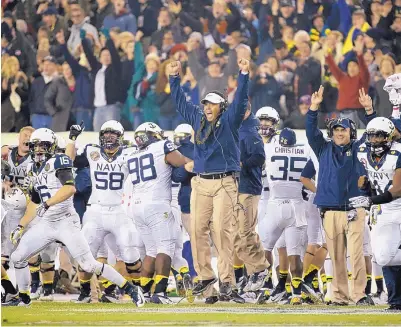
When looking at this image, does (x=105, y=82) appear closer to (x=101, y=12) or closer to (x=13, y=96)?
(x=13, y=96)

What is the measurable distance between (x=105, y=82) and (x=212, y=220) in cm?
540

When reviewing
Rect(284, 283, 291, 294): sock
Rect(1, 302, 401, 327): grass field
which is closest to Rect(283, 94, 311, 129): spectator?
Rect(284, 283, 291, 294): sock

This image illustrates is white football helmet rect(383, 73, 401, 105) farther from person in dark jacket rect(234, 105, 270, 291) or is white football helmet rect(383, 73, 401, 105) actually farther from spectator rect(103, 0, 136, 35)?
spectator rect(103, 0, 136, 35)

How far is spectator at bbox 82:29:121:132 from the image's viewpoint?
46.9 ft

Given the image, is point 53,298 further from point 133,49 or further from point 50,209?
point 133,49

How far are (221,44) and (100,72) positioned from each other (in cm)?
151

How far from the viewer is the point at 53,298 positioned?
10.8 metres

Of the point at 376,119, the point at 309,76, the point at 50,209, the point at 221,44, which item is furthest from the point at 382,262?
the point at 221,44

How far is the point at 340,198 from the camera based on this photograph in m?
9.69

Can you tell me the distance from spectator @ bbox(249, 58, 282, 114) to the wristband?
508cm

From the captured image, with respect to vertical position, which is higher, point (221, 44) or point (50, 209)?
point (221, 44)

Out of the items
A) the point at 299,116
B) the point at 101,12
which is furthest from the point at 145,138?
the point at 101,12

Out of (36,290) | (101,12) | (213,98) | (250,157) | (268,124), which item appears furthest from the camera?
(101,12)

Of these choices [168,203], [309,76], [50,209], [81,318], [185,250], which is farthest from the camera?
[309,76]
